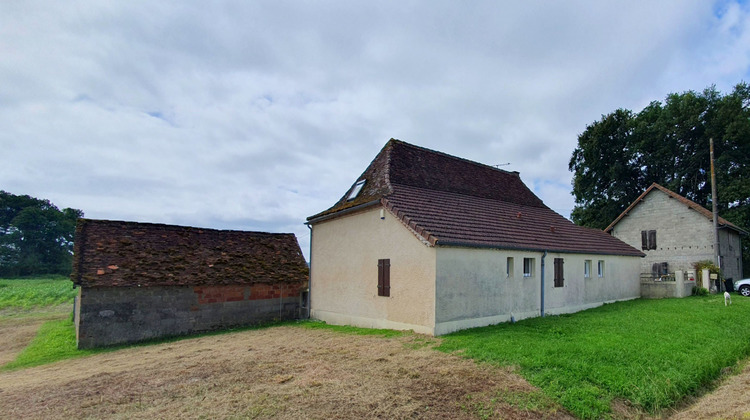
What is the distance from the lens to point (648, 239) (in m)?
30.2

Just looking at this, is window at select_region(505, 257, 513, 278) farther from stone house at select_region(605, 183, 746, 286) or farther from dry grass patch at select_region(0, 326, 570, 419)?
stone house at select_region(605, 183, 746, 286)

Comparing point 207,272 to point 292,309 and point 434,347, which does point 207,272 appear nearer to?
point 292,309

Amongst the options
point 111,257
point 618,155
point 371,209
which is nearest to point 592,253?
point 371,209

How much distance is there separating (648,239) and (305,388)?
106 feet

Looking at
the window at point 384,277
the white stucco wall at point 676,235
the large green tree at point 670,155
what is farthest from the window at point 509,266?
the large green tree at point 670,155

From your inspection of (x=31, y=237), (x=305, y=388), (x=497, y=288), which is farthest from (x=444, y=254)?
(x=31, y=237)

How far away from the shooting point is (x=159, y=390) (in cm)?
745

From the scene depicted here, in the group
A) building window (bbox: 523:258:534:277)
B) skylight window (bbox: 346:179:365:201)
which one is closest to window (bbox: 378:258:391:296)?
skylight window (bbox: 346:179:365:201)

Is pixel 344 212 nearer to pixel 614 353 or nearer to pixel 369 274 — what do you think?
pixel 369 274

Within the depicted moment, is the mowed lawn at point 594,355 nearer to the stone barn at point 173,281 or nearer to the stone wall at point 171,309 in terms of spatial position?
the stone wall at point 171,309

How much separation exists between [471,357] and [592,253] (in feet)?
38.0

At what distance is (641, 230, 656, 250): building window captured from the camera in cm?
2992

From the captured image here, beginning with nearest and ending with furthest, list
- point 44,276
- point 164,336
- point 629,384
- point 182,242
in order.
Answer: point 629,384
point 164,336
point 182,242
point 44,276

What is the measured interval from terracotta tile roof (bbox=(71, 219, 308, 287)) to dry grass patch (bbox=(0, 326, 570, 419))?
14.1 feet
